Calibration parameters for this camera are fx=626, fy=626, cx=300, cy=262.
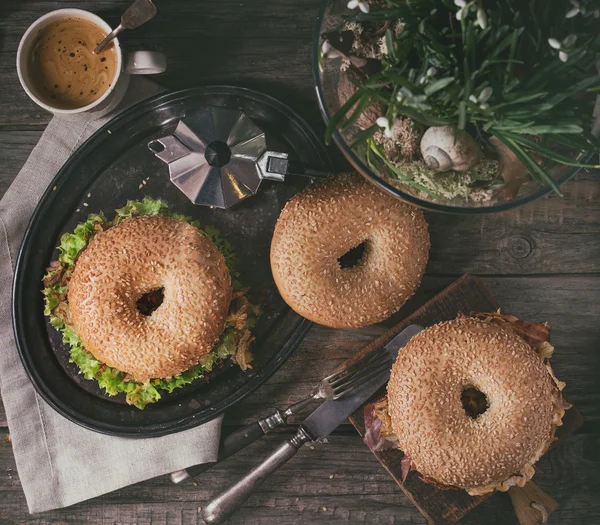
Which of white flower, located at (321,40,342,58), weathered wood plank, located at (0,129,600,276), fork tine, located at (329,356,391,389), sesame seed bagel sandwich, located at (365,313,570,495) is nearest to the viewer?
white flower, located at (321,40,342,58)

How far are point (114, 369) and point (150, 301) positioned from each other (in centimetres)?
22

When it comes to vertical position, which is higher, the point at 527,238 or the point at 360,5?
the point at 360,5

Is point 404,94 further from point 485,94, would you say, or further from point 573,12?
point 573,12

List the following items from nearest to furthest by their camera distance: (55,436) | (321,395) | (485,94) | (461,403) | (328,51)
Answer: (485,94)
(328,51)
(461,403)
(321,395)
(55,436)

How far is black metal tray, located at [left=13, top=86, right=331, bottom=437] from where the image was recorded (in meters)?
1.81

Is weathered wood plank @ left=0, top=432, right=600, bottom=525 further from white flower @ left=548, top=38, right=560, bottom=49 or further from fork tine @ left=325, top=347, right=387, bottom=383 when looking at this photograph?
white flower @ left=548, top=38, right=560, bottom=49

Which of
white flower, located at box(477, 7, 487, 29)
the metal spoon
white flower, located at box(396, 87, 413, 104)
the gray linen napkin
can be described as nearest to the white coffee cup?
the metal spoon

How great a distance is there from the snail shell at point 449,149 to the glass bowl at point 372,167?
4.2 inches

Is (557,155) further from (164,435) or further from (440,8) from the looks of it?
(164,435)

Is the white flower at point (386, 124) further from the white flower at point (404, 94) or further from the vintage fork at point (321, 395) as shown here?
the vintage fork at point (321, 395)

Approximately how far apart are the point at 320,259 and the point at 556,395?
77 cm

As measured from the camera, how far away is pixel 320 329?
1.93 m

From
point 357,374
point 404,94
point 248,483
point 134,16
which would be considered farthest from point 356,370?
point 134,16

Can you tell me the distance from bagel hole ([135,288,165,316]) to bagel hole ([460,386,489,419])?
0.93 m
